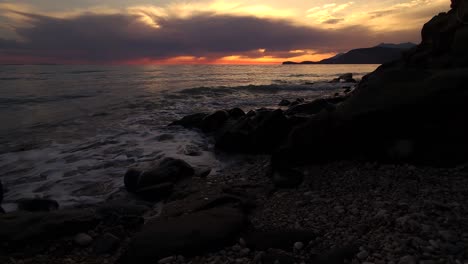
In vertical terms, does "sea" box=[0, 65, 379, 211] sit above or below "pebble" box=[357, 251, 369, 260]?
below

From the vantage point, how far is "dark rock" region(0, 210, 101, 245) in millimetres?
4375

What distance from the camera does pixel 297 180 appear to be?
5781mm

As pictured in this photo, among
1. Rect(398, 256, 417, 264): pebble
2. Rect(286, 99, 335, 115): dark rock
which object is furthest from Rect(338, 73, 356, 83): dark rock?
Rect(398, 256, 417, 264): pebble

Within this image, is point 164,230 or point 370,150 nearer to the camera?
point 164,230

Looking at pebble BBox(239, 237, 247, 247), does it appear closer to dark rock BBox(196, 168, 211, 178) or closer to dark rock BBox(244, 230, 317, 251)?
dark rock BBox(244, 230, 317, 251)

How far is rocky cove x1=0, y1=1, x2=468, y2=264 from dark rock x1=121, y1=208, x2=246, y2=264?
1 centimetres

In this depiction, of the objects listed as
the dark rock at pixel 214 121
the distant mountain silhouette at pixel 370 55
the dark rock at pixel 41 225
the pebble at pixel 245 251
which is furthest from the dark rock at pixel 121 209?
the distant mountain silhouette at pixel 370 55

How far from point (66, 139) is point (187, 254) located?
358 inches

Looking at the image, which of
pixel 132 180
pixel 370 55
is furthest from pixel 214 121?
pixel 370 55

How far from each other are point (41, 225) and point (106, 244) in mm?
995

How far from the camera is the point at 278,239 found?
3.88 metres

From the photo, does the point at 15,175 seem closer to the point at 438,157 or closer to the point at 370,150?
the point at 370,150

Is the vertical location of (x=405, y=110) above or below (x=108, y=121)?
above

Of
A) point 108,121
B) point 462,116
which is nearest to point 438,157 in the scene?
point 462,116
